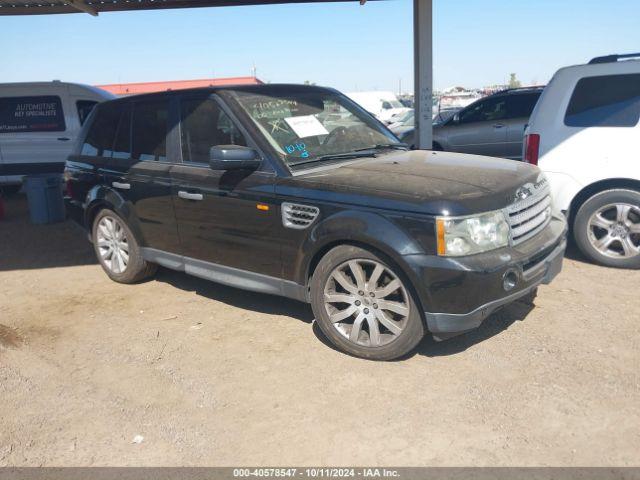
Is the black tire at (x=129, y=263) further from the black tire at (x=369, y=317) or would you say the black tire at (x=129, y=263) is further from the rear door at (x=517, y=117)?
the rear door at (x=517, y=117)

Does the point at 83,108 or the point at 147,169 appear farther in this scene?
the point at 83,108

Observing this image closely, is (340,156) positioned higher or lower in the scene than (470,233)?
higher

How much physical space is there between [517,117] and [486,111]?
0.64m

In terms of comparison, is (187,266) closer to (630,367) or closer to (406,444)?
(406,444)

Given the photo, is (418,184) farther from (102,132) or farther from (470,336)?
(102,132)

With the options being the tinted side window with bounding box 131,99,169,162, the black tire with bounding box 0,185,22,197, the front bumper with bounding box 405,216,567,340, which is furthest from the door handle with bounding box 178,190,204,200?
the black tire with bounding box 0,185,22,197

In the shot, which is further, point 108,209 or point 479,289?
point 108,209

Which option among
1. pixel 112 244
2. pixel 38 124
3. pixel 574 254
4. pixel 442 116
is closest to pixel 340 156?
pixel 112 244

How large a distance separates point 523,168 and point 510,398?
1784 mm

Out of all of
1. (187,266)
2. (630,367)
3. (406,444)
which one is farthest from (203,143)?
(630,367)

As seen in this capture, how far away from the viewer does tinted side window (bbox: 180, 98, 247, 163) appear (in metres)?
4.39

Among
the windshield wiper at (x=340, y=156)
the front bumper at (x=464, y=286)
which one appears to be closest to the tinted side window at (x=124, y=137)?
the windshield wiper at (x=340, y=156)

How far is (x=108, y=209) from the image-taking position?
5531mm

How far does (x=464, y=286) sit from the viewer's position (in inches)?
132
